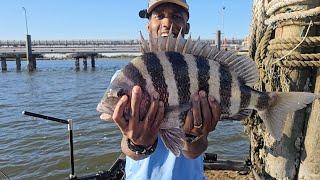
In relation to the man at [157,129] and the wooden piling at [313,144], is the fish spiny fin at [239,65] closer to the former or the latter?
the man at [157,129]

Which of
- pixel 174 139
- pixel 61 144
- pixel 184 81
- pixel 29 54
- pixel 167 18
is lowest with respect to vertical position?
pixel 61 144

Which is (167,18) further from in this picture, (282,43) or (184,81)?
(282,43)

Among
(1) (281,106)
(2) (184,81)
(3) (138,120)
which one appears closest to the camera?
(2) (184,81)

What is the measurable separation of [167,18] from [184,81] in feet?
2.78

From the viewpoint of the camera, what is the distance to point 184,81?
2203 mm

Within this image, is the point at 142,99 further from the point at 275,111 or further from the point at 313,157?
the point at 313,157

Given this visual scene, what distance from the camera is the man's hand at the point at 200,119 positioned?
2.25m

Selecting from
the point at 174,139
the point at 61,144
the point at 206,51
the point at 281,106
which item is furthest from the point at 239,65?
the point at 61,144

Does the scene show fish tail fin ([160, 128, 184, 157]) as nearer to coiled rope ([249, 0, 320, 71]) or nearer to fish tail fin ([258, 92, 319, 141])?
fish tail fin ([258, 92, 319, 141])

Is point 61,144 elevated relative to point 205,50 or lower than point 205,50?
lower

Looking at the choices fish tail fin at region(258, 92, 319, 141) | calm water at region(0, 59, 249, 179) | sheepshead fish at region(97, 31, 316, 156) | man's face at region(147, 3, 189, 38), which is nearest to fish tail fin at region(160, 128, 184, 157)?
sheepshead fish at region(97, 31, 316, 156)

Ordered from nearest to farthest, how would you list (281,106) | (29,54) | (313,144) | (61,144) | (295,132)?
(281,106) → (313,144) → (295,132) → (61,144) → (29,54)

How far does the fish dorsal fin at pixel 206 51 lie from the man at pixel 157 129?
251mm

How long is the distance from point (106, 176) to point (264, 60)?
8.29ft
